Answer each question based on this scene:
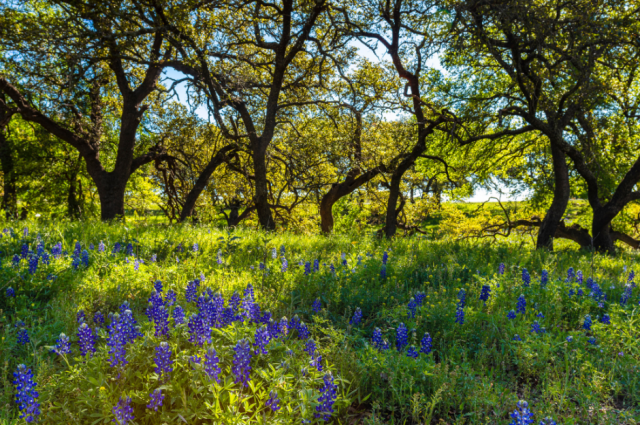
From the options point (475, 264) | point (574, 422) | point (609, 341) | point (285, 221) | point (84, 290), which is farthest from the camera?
point (285, 221)

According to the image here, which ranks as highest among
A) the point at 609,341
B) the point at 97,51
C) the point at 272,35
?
the point at 272,35

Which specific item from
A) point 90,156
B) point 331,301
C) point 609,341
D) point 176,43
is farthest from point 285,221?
point 609,341

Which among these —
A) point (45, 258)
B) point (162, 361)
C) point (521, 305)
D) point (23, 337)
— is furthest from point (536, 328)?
point (45, 258)

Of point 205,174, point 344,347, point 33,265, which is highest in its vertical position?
point 205,174

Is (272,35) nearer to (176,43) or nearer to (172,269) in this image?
(176,43)

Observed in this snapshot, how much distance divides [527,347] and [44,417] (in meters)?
3.26

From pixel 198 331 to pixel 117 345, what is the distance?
48 cm

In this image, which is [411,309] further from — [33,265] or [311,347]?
[33,265]

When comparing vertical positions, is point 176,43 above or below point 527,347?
above

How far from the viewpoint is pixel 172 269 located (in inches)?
181

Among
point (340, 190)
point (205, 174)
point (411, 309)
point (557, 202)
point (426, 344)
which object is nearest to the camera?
point (426, 344)

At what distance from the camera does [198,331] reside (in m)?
2.49

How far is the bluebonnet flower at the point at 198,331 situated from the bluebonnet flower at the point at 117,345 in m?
0.41

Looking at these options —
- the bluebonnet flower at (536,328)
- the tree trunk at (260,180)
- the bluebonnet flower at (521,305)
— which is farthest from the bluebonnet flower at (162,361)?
the tree trunk at (260,180)
